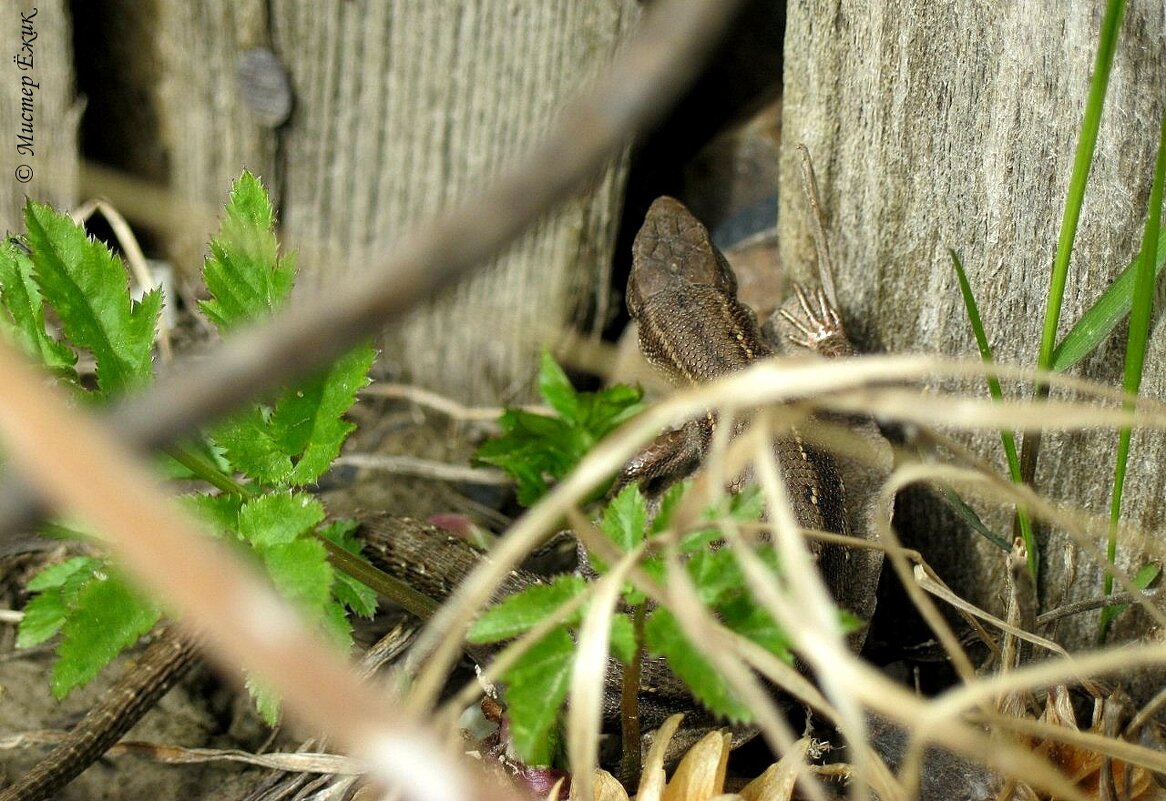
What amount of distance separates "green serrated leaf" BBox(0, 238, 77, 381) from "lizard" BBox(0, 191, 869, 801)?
0.62m

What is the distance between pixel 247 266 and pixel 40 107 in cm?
150

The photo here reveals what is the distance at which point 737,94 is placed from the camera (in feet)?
10.2

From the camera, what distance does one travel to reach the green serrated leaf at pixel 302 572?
4.34 ft

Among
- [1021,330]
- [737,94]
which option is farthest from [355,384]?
[737,94]

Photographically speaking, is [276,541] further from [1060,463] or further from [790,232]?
[790,232]

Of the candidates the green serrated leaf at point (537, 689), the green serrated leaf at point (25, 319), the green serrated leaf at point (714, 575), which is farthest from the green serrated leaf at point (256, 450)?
the green serrated leaf at point (714, 575)

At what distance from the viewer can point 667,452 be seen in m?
2.76

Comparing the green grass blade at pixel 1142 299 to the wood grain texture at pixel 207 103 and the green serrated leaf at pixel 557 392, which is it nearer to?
the green serrated leaf at pixel 557 392

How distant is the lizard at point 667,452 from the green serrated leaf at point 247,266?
657 mm

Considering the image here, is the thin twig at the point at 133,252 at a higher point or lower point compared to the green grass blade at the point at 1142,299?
lower

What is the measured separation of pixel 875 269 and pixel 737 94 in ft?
3.65

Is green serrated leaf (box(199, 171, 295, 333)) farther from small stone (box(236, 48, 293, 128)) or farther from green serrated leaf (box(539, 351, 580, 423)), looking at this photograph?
small stone (box(236, 48, 293, 128))

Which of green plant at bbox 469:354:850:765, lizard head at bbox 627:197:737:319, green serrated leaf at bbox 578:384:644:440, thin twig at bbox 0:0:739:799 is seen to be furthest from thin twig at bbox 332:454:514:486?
thin twig at bbox 0:0:739:799

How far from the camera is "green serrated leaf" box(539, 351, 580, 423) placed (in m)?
2.33
